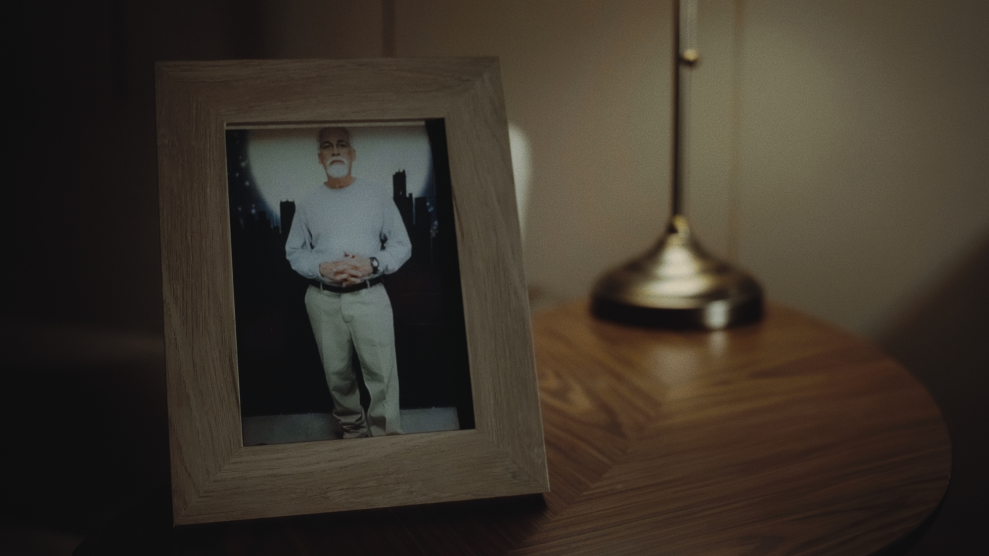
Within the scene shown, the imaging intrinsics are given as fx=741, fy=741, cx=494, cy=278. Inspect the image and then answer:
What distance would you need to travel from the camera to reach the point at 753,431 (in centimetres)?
55

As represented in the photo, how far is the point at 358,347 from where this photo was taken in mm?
442

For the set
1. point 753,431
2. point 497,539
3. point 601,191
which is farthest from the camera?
point 601,191

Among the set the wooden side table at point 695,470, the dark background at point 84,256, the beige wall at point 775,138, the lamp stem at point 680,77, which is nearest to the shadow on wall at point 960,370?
the beige wall at point 775,138

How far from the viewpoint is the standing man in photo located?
44cm

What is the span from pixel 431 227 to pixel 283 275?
0.30 feet

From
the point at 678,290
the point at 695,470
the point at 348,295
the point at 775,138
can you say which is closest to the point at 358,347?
the point at 348,295

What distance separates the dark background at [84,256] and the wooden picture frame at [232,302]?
0.67 feet

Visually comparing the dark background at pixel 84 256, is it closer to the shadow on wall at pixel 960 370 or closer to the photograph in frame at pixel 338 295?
the photograph in frame at pixel 338 295

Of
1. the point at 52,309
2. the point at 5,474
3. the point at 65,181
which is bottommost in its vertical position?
the point at 5,474

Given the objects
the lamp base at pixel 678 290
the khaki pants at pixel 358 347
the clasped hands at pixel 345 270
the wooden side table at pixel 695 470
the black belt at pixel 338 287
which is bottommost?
the wooden side table at pixel 695 470

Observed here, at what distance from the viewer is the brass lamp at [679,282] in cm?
77

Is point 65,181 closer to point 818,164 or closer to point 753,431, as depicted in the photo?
point 753,431

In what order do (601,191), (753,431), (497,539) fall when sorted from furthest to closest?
(601,191) → (753,431) → (497,539)

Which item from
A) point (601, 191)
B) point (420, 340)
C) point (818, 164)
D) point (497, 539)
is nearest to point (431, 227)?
point (420, 340)
